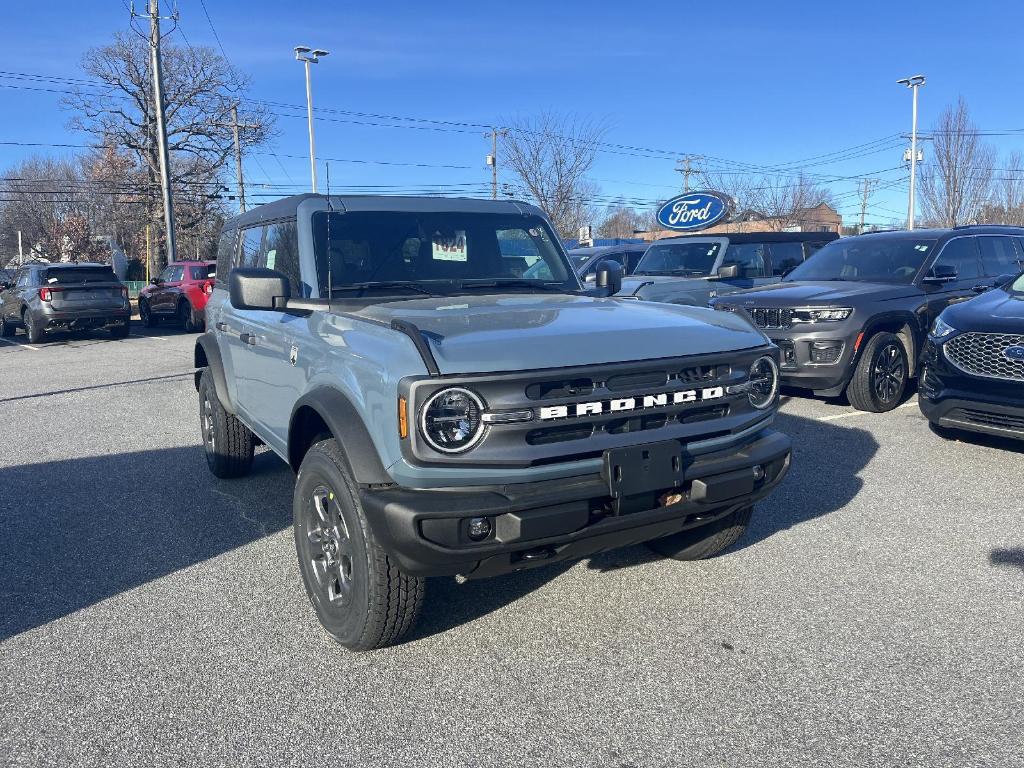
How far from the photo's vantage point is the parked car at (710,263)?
1075 centimetres

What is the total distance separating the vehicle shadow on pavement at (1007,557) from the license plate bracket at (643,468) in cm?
213

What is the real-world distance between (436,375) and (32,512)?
3.82 m

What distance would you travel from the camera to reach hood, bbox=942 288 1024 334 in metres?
5.66

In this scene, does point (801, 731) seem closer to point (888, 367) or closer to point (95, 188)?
point (888, 367)

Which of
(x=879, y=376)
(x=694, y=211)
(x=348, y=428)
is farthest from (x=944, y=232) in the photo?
(x=694, y=211)

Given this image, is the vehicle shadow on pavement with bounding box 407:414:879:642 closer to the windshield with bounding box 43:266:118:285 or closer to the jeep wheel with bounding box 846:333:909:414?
the jeep wheel with bounding box 846:333:909:414

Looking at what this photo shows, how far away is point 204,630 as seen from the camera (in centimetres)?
350

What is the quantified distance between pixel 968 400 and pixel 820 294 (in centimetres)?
227

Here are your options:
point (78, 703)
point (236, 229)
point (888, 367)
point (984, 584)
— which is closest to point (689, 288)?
point (888, 367)

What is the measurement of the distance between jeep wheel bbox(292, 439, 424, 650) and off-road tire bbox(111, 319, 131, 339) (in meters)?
16.1

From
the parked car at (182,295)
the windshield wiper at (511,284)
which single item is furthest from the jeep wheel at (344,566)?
the parked car at (182,295)

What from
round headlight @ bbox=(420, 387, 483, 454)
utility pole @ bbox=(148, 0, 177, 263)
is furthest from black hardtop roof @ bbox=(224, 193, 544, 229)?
utility pole @ bbox=(148, 0, 177, 263)

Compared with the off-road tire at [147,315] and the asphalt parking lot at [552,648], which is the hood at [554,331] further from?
the off-road tire at [147,315]

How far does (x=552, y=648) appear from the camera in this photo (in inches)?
129
